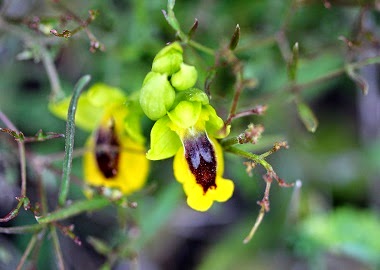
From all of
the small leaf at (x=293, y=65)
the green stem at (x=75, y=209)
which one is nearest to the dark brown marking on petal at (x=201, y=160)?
the green stem at (x=75, y=209)

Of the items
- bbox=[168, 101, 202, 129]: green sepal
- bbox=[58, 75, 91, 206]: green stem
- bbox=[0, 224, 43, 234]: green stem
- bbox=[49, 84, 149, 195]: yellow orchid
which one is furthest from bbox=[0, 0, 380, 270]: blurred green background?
bbox=[168, 101, 202, 129]: green sepal

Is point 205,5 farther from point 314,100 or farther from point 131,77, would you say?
point 314,100

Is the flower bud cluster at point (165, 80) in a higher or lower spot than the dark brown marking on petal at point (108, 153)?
higher

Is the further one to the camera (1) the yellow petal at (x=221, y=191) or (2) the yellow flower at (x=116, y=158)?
(2) the yellow flower at (x=116, y=158)

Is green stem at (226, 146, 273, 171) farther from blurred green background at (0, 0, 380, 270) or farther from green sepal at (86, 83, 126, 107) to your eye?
blurred green background at (0, 0, 380, 270)

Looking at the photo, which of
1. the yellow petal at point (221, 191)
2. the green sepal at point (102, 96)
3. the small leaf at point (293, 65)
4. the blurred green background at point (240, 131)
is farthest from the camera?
the blurred green background at point (240, 131)

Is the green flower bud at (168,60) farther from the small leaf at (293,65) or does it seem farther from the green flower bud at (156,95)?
the small leaf at (293,65)

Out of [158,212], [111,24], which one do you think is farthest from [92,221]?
[111,24]
